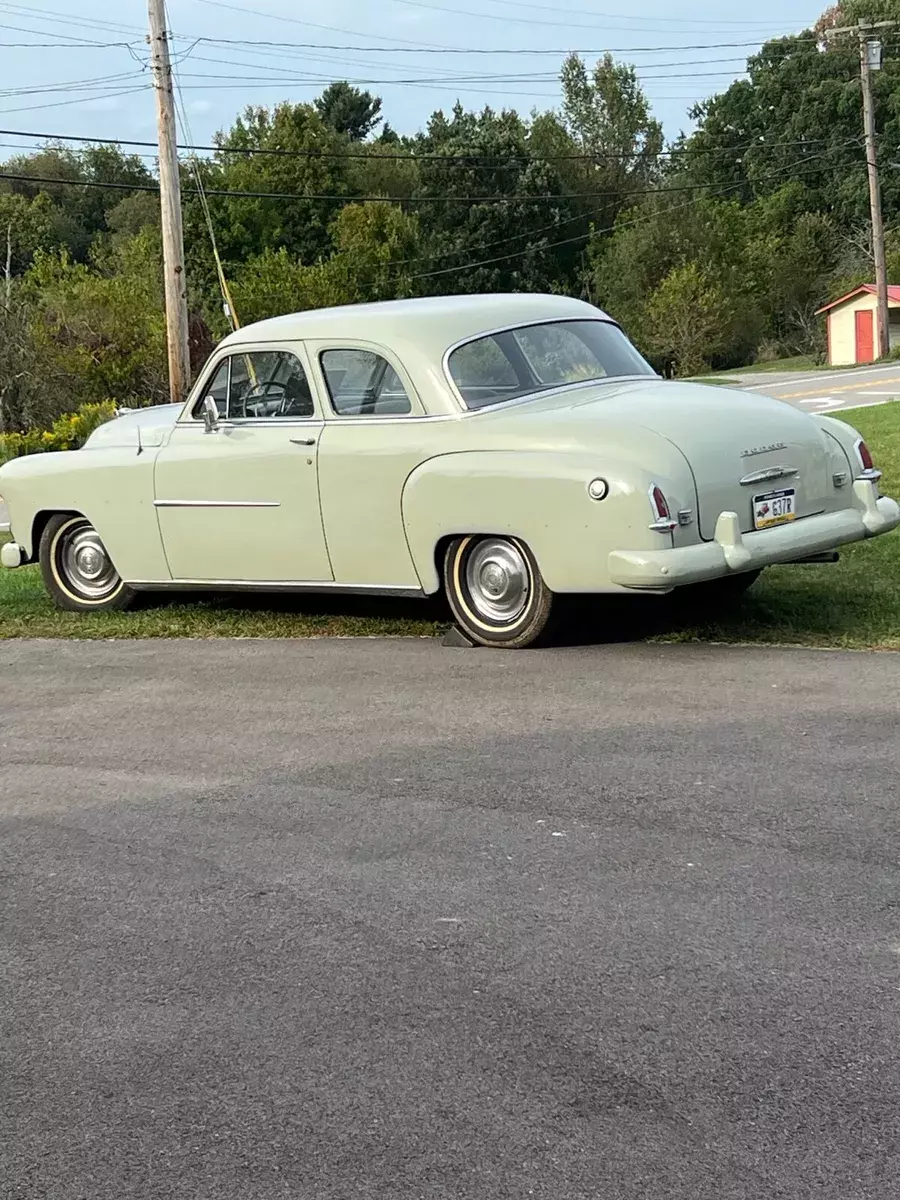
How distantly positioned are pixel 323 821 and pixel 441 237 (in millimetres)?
76277

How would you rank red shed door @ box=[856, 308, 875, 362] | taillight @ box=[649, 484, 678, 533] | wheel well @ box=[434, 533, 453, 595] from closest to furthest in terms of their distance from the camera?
taillight @ box=[649, 484, 678, 533] < wheel well @ box=[434, 533, 453, 595] < red shed door @ box=[856, 308, 875, 362]

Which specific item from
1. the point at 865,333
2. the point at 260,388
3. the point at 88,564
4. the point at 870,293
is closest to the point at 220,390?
the point at 260,388

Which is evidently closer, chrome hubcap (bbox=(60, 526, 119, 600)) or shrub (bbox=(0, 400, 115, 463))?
chrome hubcap (bbox=(60, 526, 119, 600))

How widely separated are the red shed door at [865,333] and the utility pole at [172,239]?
4515 cm

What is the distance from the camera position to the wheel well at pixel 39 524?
9.75 metres

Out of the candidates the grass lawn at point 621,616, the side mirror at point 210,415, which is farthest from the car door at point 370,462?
the side mirror at point 210,415

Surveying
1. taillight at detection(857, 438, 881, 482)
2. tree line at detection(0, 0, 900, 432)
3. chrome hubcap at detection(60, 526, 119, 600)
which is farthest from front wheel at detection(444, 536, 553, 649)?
tree line at detection(0, 0, 900, 432)

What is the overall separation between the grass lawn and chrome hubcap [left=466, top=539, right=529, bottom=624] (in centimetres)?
33

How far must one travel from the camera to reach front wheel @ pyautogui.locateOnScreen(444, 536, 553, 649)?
25.1ft

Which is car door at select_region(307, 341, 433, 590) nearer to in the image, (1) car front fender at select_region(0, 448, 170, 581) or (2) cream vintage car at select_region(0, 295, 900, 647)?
(2) cream vintage car at select_region(0, 295, 900, 647)

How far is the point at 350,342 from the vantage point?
27.8ft

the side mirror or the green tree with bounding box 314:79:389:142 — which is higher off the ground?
the green tree with bounding box 314:79:389:142

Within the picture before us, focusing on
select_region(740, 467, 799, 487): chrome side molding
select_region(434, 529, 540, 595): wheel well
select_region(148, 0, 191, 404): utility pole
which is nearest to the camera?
select_region(740, 467, 799, 487): chrome side molding

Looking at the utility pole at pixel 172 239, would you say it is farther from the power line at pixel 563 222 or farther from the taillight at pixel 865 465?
the power line at pixel 563 222
